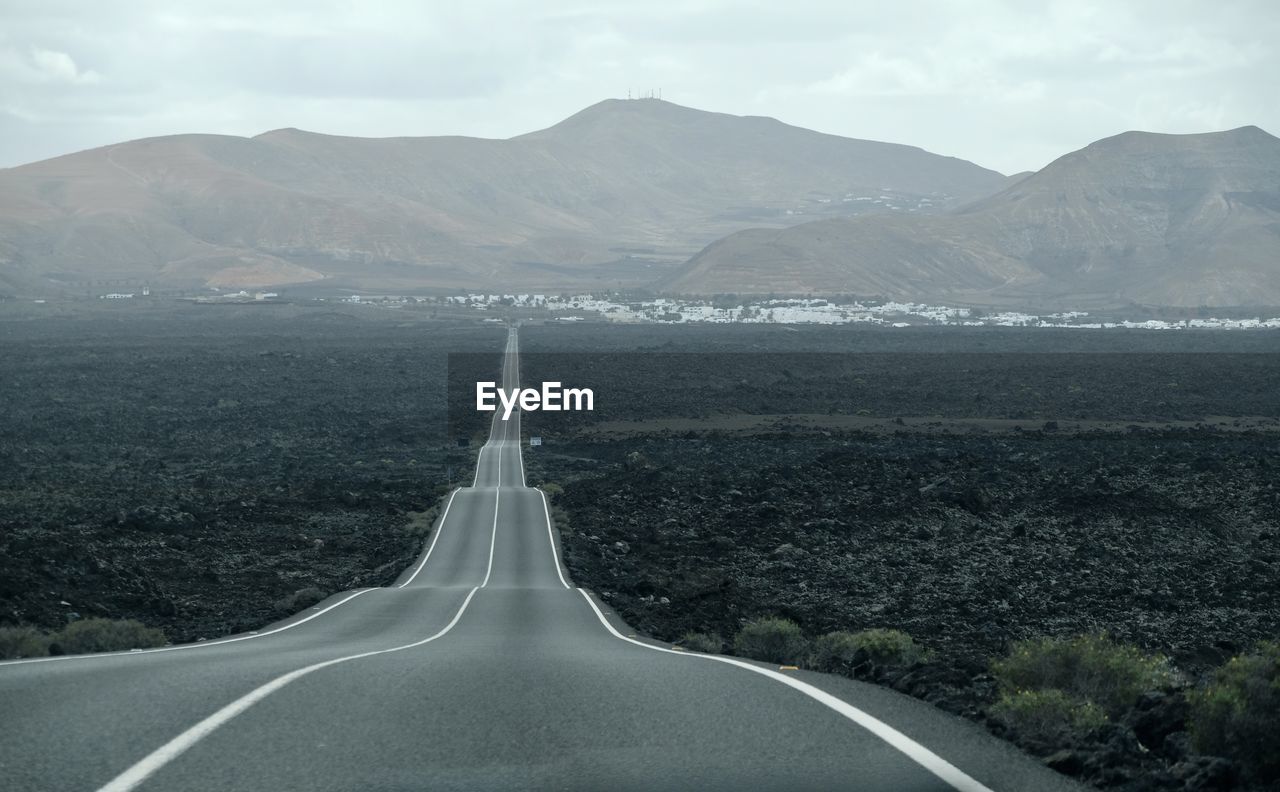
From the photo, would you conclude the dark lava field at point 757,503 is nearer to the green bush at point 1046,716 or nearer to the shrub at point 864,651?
the green bush at point 1046,716

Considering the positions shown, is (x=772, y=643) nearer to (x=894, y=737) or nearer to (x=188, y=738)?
(x=894, y=737)

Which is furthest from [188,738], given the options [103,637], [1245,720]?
[103,637]

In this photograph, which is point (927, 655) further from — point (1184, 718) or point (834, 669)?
point (1184, 718)

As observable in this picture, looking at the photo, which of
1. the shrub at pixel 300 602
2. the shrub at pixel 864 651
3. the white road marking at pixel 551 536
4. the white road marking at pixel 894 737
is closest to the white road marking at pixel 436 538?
the shrub at pixel 300 602

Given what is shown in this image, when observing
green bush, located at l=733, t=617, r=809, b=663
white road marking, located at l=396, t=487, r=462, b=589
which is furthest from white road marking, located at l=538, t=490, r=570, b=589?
green bush, located at l=733, t=617, r=809, b=663

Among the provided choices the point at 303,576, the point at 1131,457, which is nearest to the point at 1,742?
the point at 303,576

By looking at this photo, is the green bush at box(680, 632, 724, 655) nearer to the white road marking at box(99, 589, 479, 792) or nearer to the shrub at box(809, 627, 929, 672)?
the shrub at box(809, 627, 929, 672)
